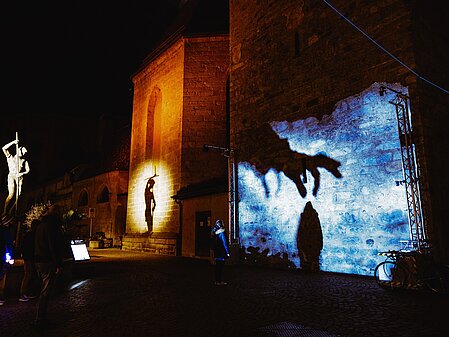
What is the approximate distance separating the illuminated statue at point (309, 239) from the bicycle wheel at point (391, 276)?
2379mm

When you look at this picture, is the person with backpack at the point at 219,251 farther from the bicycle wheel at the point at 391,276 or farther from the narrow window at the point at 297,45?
the narrow window at the point at 297,45

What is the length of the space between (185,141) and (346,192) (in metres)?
9.78

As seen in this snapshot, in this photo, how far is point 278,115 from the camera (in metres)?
11.3

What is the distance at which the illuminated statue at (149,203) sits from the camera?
18.8 m

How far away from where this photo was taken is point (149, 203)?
19.2 m

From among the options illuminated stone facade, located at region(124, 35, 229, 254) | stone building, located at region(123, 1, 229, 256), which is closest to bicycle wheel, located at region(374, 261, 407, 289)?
stone building, located at region(123, 1, 229, 256)

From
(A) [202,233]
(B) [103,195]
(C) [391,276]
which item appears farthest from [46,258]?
(B) [103,195]

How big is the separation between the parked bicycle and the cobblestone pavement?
0.22 metres

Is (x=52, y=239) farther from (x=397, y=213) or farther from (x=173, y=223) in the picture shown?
(x=173, y=223)

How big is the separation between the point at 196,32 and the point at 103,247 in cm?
1443

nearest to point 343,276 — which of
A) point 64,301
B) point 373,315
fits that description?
point 373,315

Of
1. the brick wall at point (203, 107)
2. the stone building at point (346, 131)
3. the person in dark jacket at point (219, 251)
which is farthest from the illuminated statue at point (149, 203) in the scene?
the person in dark jacket at point (219, 251)

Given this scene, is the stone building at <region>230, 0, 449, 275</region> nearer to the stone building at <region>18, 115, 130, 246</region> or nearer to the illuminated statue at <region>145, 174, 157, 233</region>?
the illuminated statue at <region>145, 174, 157, 233</region>

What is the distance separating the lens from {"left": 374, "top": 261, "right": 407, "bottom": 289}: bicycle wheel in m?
6.70
